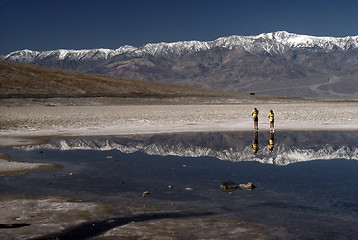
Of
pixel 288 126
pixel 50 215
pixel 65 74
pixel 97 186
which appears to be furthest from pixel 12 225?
pixel 65 74

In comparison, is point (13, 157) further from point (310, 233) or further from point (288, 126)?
point (288, 126)

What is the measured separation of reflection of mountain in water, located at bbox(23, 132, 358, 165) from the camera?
729 inches

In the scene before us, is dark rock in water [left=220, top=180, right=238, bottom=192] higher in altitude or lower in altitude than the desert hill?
lower

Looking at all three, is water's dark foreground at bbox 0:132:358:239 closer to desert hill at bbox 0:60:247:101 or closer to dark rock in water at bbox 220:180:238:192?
dark rock in water at bbox 220:180:238:192

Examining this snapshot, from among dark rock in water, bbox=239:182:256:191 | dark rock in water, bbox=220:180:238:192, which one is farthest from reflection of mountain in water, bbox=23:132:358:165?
dark rock in water, bbox=220:180:238:192

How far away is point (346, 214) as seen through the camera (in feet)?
32.6

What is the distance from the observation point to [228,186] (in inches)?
492

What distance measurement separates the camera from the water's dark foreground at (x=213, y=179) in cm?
987

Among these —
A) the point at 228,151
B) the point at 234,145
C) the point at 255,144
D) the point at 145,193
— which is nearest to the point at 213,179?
the point at 145,193

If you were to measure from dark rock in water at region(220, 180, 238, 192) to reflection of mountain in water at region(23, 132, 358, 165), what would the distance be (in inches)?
178

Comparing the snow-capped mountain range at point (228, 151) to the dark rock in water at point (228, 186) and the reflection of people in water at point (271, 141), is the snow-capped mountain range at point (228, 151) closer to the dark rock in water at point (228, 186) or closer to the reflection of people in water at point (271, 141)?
the reflection of people in water at point (271, 141)

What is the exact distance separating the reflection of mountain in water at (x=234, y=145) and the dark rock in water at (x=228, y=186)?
4.51 m

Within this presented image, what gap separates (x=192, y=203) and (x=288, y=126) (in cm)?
2204

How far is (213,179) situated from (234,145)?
820 centimetres
